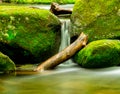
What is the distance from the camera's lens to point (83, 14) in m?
12.1

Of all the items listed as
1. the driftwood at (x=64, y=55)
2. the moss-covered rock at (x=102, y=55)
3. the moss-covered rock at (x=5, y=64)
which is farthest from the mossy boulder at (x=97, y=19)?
the moss-covered rock at (x=5, y=64)

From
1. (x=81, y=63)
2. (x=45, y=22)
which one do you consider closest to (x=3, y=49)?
(x=45, y=22)

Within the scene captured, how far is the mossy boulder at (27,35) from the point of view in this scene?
410 inches

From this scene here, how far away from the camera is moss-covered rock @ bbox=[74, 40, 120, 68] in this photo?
390 inches

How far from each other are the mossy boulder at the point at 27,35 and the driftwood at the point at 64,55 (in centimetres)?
54

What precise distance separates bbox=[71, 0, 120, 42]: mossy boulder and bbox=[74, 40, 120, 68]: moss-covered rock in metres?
1.36

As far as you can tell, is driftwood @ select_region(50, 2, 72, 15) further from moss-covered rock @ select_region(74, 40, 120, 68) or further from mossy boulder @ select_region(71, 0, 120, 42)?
moss-covered rock @ select_region(74, 40, 120, 68)

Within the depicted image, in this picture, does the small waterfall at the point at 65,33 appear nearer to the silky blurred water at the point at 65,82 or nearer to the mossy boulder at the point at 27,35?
the mossy boulder at the point at 27,35

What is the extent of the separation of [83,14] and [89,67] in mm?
2484

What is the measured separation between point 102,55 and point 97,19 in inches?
89.7

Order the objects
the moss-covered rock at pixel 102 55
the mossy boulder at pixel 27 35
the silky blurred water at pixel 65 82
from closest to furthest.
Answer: the silky blurred water at pixel 65 82, the moss-covered rock at pixel 102 55, the mossy boulder at pixel 27 35

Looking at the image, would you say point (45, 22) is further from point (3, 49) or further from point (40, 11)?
point (3, 49)

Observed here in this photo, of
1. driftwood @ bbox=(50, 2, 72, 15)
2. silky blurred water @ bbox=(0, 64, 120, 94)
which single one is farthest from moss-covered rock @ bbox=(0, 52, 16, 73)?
driftwood @ bbox=(50, 2, 72, 15)

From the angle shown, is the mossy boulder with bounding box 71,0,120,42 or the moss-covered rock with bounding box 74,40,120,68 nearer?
the moss-covered rock with bounding box 74,40,120,68
